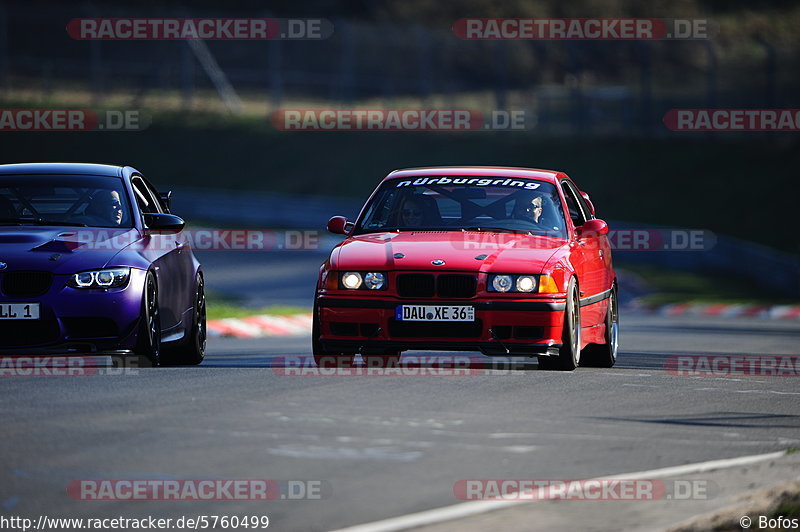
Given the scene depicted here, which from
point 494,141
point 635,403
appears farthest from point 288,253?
point 635,403

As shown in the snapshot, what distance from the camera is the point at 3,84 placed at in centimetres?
4278

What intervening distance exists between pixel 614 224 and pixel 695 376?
66.8 feet

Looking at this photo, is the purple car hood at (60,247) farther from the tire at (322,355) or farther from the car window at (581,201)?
the car window at (581,201)

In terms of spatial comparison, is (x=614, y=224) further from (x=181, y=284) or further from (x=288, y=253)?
(x=181, y=284)

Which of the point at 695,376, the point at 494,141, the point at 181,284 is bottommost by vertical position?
the point at 695,376

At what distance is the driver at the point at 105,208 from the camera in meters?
11.7

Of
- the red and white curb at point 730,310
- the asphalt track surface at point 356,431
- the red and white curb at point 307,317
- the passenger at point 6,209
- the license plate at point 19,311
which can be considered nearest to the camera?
the asphalt track surface at point 356,431

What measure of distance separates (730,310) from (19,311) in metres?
17.0

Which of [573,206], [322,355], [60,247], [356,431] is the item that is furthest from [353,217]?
[356,431]

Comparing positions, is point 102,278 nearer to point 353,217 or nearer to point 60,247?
point 60,247

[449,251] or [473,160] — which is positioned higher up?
[473,160]

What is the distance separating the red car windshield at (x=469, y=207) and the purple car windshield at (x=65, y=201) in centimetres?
192

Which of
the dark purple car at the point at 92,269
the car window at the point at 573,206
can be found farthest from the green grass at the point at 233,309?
the dark purple car at the point at 92,269

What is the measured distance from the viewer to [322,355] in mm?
11391
